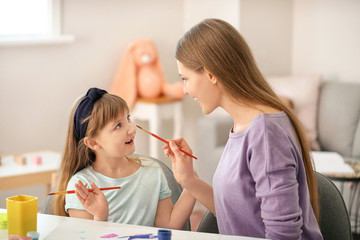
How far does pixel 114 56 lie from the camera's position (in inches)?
168

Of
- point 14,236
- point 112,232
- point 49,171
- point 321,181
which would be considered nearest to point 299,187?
point 321,181

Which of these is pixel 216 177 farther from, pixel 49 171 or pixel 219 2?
pixel 219 2

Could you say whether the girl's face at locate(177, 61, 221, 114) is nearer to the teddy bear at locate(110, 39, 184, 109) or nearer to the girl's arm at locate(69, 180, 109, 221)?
the girl's arm at locate(69, 180, 109, 221)

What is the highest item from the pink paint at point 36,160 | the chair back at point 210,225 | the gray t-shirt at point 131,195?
the gray t-shirt at point 131,195

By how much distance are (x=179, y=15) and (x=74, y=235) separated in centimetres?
337

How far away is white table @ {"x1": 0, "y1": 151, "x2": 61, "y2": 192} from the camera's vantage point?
285 centimetres

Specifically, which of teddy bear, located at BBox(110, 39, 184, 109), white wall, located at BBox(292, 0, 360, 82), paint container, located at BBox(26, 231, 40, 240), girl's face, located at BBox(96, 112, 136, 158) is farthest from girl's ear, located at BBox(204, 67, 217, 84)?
white wall, located at BBox(292, 0, 360, 82)

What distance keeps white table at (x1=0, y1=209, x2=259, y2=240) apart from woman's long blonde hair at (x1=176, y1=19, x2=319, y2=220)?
1.20ft

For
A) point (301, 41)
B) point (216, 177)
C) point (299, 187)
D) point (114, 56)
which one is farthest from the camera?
point (301, 41)

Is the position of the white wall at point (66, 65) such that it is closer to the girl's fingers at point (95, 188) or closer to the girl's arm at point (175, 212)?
the girl's arm at point (175, 212)

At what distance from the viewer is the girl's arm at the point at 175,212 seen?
5.89 feet

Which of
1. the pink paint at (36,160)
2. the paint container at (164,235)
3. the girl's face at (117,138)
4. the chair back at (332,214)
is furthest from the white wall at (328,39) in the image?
the paint container at (164,235)

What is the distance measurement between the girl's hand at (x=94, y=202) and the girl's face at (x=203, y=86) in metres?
0.38

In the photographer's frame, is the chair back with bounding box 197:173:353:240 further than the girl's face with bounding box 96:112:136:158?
No
